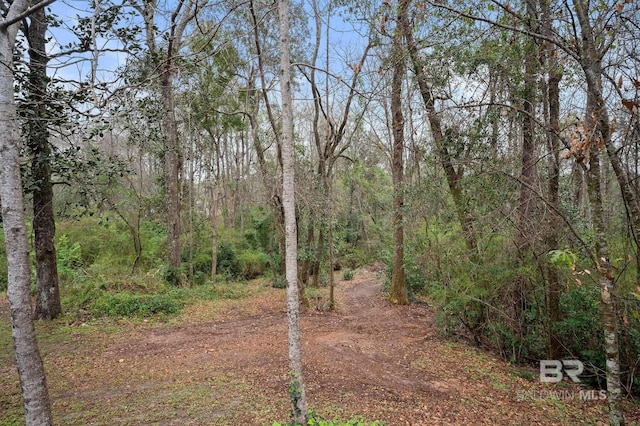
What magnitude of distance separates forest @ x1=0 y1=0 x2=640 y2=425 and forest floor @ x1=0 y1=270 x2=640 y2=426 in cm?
24

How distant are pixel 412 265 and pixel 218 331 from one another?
18.5 feet

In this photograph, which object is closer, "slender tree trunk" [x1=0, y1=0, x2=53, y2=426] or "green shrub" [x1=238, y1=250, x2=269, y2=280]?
"slender tree trunk" [x1=0, y1=0, x2=53, y2=426]

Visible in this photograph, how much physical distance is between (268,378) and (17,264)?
330cm

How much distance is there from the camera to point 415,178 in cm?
770

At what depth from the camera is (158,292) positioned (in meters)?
9.25

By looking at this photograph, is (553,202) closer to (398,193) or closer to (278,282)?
(398,193)

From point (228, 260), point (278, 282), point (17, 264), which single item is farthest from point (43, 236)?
point (228, 260)

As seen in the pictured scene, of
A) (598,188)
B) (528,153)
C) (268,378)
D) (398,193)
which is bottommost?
(268,378)

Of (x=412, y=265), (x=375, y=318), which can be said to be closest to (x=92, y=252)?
(x=375, y=318)

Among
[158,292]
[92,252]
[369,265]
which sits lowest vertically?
[369,265]

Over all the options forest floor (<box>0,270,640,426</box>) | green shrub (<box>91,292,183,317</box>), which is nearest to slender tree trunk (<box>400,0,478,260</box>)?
forest floor (<box>0,270,640,426</box>)

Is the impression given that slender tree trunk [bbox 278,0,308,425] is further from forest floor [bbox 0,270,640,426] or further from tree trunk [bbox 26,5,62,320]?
tree trunk [bbox 26,5,62,320]

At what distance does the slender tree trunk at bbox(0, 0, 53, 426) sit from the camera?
2.84 metres

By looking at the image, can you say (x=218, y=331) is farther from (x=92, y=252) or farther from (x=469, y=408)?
(x=92, y=252)
